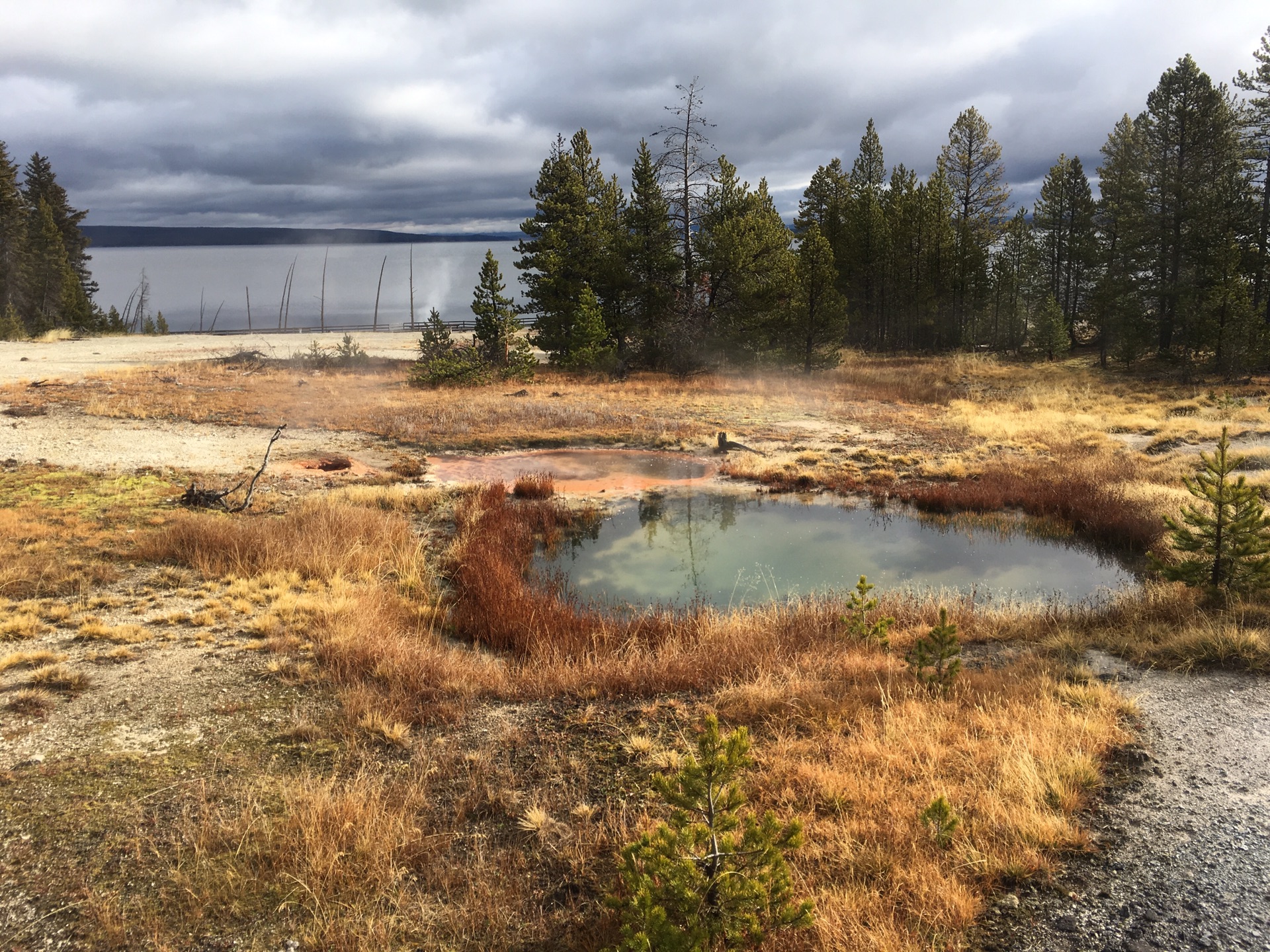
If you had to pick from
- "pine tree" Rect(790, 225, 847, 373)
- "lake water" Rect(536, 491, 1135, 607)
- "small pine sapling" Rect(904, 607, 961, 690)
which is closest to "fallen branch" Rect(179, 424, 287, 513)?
"lake water" Rect(536, 491, 1135, 607)

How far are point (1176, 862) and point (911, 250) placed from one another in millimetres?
48608

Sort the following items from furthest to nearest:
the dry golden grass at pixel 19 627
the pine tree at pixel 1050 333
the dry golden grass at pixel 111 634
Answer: the pine tree at pixel 1050 333, the dry golden grass at pixel 111 634, the dry golden grass at pixel 19 627

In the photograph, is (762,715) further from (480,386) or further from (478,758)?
(480,386)

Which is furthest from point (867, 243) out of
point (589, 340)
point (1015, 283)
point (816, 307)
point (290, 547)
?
point (290, 547)

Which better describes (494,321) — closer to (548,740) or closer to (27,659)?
(27,659)

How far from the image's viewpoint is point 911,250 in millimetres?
47344

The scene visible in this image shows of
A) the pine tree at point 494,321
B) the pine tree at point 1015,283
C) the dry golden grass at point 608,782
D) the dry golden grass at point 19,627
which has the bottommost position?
the dry golden grass at point 608,782

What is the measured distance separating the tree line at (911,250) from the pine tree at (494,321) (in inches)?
108

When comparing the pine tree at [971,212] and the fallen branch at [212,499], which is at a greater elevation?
the pine tree at [971,212]

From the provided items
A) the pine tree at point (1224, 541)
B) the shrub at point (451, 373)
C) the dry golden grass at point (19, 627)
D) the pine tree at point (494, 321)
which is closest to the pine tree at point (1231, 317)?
the pine tree at point (1224, 541)

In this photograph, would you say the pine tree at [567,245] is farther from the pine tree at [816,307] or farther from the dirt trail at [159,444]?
the dirt trail at [159,444]

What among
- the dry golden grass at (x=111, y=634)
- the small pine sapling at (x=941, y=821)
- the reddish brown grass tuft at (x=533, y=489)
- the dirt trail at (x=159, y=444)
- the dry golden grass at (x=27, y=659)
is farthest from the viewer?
the dirt trail at (x=159, y=444)

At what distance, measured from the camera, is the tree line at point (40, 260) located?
154ft

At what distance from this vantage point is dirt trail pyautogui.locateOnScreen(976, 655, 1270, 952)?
12.5ft
